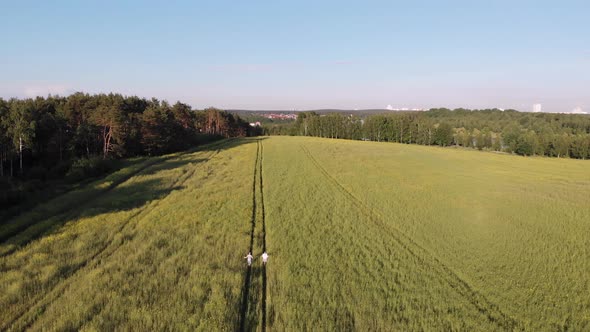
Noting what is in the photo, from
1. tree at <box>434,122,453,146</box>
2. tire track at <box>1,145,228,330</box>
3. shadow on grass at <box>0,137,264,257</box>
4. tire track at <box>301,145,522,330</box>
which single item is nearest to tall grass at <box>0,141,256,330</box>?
tire track at <box>1,145,228,330</box>

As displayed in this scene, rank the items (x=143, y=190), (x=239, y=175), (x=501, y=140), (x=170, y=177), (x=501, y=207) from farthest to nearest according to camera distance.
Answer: (x=501, y=140)
(x=239, y=175)
(x=170, y=177)
(x=143, y=190)
(x=501, y=207)

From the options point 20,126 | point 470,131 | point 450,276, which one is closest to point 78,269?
point 450,276

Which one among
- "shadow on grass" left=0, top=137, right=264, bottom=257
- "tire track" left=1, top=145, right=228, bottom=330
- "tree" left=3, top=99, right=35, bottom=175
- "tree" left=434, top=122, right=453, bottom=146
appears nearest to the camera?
"tire track" left=1, top=145, right=228, bottom=330

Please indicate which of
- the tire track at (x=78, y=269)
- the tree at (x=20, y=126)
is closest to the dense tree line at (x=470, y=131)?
the tire track at (x=78, y=269)

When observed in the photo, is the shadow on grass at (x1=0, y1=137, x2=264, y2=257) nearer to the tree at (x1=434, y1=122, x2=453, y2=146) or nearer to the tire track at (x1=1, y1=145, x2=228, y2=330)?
the tire track at (x1=1, y1=145, x2=228, y2=330)

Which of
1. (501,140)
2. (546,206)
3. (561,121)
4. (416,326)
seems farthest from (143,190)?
(561,121)

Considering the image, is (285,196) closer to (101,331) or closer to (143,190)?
(143,190)
